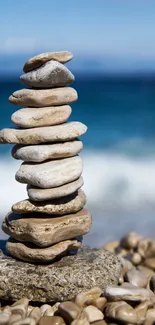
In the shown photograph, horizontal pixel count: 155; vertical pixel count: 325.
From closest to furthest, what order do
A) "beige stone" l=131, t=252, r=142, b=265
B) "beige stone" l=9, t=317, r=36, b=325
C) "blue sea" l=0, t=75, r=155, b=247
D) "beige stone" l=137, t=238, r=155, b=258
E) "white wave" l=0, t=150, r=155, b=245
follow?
"beige stone" l=9, t=317, r=36, b=325, "beige stone" l=131, t=252, r=142, b=265, "beige stone" l=137, t=238, r=155, b=258, "white wave" l=0, t=150, r=155, b=245, "blue sea" l=0, t=75, r=155, b=247

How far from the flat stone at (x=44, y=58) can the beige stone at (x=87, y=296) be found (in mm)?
2108

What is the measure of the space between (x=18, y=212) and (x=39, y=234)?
13.9 inches

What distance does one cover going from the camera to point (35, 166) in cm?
608

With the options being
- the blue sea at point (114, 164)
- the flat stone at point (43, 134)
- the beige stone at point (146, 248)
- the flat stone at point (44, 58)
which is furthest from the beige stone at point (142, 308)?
the blue sea at point (114, 164)

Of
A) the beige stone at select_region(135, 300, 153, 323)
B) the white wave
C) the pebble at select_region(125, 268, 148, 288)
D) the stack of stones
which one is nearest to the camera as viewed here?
the beige stone at select_region(135, 300, 153, 323)

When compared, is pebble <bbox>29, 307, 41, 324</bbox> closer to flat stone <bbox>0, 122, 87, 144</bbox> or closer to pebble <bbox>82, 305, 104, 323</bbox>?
pebble <bbox>82, 305, 104, 323</bbox>

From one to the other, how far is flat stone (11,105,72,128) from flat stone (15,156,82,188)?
0.36m

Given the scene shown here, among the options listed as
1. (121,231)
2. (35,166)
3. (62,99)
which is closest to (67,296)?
(35,166)

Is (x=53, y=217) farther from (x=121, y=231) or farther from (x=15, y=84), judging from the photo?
(x=15, y=84)

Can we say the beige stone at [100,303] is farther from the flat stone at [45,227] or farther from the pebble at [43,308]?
the flat stone at [45,227]

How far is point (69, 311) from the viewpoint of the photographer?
5.49 m

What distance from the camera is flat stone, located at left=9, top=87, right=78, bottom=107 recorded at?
608cm

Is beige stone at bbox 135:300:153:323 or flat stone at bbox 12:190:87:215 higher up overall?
flat stone at bbox 12:190:87:215

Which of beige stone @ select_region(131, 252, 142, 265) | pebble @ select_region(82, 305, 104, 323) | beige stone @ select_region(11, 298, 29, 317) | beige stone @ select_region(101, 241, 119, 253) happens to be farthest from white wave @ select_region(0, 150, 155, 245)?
pebble @ select_region(82, 305, 104, 323)
